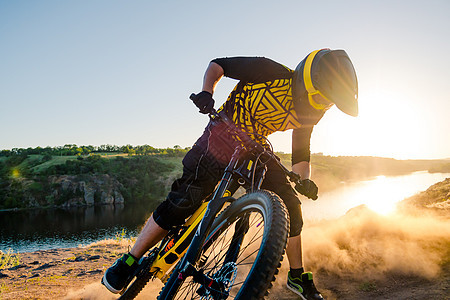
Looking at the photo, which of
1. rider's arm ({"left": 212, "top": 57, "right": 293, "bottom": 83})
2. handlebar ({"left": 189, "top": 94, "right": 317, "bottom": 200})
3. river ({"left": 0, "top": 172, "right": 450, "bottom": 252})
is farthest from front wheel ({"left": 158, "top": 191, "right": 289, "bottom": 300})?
river ({"left": 0, "top": 172, "right": 450, "bottom": 252})

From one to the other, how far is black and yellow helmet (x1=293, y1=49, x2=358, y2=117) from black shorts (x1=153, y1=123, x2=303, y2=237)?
892 mm

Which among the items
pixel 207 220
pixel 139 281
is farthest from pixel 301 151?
pixel 139 281

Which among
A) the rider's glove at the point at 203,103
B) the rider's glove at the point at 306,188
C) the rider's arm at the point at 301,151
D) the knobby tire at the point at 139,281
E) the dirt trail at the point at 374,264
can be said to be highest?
the rider's glove at the point at 203,103

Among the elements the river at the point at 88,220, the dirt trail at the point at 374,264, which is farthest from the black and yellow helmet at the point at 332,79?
the river at the point at 88,220

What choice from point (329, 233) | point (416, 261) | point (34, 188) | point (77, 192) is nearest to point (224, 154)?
point (416, 261)

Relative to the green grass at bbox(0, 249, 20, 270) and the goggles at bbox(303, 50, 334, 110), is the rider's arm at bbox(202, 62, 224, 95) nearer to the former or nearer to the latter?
the goggles at bbox(303, 50, 334, 110)

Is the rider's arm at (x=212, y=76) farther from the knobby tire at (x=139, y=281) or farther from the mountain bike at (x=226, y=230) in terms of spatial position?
the knobby tire at (x=139, y=281)

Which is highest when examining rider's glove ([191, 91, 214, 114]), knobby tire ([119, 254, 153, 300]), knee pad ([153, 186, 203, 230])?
rider's glove ([191, 91, 214, 114])

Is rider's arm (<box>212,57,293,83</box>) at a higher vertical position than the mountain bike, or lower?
higher

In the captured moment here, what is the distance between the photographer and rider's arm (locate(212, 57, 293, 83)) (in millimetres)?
2943

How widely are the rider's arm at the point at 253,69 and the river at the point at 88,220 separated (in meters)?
34.8

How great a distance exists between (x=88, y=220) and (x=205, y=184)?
6881 cm

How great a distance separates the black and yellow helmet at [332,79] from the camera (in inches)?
98.6

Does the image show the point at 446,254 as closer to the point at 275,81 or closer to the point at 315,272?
the point at 315,272
